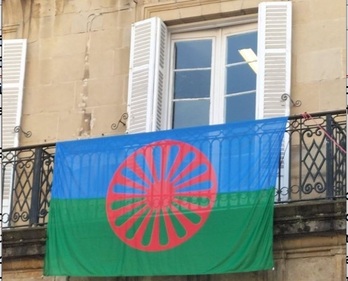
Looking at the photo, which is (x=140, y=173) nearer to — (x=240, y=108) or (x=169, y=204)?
(x=169, y=204)

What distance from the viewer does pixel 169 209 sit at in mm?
13508

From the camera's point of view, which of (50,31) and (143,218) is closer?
(143,218)

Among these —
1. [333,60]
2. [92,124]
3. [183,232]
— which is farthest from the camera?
[92,124]

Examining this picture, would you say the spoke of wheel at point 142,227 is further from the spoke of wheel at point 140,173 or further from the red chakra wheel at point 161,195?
the spoke of wheel at point 140,173

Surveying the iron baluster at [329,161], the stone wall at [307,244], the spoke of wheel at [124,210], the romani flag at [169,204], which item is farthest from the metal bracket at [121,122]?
the iron baluster at [329,161]

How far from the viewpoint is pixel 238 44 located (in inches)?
595

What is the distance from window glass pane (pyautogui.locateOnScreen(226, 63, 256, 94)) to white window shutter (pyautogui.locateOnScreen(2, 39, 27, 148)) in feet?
8.49

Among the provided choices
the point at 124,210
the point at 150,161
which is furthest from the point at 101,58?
the point at 124,210

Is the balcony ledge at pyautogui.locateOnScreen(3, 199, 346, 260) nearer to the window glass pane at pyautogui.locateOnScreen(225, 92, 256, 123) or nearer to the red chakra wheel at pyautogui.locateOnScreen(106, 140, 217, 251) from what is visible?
the red chakra wheel at pyautogui.locateOnScreen(106, 140, 217, 251)

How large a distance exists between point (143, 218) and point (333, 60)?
108 inches

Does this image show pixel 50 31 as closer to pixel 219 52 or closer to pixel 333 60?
pixel 219 52

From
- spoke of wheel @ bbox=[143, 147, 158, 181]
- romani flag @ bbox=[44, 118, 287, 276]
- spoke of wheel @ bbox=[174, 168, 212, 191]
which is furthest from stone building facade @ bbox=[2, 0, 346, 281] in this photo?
spoke of wheel @ bbox=[143, 147, 158, 181]

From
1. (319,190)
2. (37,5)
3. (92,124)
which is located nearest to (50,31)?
(37,5)

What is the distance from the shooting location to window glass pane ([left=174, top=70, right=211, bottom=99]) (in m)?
15.1
